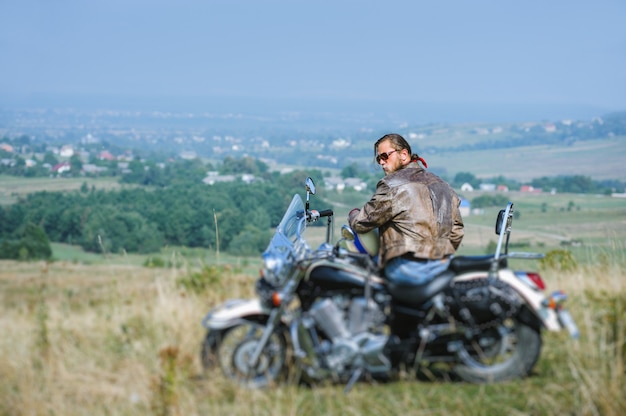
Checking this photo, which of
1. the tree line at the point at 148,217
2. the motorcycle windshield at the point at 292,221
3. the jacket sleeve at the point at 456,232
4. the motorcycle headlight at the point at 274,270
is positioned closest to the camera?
the motorcycle headlight at the point at 274,270

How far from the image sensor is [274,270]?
449 cm

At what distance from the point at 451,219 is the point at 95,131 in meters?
184

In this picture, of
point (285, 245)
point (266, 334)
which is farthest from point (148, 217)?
point (266, 334)

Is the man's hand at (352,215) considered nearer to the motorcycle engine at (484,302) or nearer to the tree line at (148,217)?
the motorcycle engine at (484,302)

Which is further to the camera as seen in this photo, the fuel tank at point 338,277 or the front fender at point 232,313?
the fuel tank at point 338,277

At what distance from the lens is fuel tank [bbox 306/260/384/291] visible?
4.57 m

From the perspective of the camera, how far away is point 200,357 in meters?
4.50

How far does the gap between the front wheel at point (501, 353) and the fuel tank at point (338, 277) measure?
0.72 meters

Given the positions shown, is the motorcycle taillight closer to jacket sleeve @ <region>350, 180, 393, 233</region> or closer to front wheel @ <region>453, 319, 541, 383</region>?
front wheel @ <region>453, 319, 541, 383</region>

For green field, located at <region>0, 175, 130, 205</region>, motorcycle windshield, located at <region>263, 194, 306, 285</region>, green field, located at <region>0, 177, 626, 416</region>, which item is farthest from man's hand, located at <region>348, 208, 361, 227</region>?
green field, located at <region>0, 175, 130, 205</region>

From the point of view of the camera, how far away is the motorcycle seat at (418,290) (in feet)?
14.7

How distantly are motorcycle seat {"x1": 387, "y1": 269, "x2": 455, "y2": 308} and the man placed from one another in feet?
1.09

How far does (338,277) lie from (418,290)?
0.53 meters

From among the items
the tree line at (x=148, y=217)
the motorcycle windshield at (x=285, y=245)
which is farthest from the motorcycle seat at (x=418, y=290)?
the tree line at (x=148, y=217)
